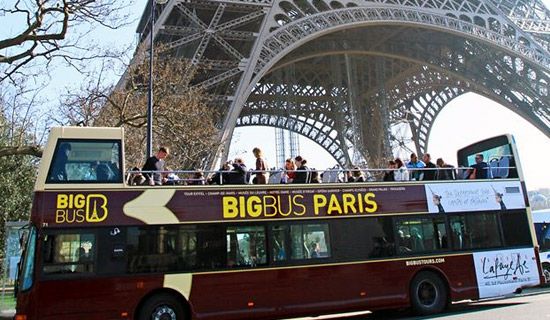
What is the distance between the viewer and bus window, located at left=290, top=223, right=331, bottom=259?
30.6 ft

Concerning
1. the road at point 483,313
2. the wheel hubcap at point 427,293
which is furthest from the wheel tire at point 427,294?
the road at point 483,313

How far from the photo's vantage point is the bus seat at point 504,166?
37.9ft

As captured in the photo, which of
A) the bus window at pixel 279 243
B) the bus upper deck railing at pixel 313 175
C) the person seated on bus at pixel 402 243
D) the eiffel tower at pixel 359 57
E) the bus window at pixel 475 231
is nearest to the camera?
the bus upper deck railing at pixel 313 175

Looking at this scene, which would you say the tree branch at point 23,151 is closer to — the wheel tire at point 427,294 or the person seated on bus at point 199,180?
the person seated on bus at point 199,180

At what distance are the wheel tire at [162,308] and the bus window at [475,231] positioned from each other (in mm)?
5972

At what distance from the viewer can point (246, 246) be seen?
9000mm

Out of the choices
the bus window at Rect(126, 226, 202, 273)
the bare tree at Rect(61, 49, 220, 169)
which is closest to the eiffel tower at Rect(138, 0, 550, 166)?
the bare tree at Rect(61, 49, 220, 169)

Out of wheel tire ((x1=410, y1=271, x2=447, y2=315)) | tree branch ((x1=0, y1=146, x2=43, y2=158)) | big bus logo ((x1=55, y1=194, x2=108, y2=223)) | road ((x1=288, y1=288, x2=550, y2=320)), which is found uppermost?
tree branch ((x1=0, y1=146, x2=43, y2=158))

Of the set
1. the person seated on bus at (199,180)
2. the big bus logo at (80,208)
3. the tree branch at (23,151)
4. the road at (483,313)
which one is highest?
the tree branch at (23,151)

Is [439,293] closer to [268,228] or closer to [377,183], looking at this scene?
[377,183]

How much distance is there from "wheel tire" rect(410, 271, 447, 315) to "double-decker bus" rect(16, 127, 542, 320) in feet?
0.10

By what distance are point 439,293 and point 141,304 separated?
6216 millimetres

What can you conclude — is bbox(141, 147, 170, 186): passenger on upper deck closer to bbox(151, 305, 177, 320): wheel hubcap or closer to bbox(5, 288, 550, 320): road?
bbox(151, 305, 177, 320): wheel hubcap

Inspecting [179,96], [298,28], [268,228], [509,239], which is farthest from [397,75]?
[268,228]
